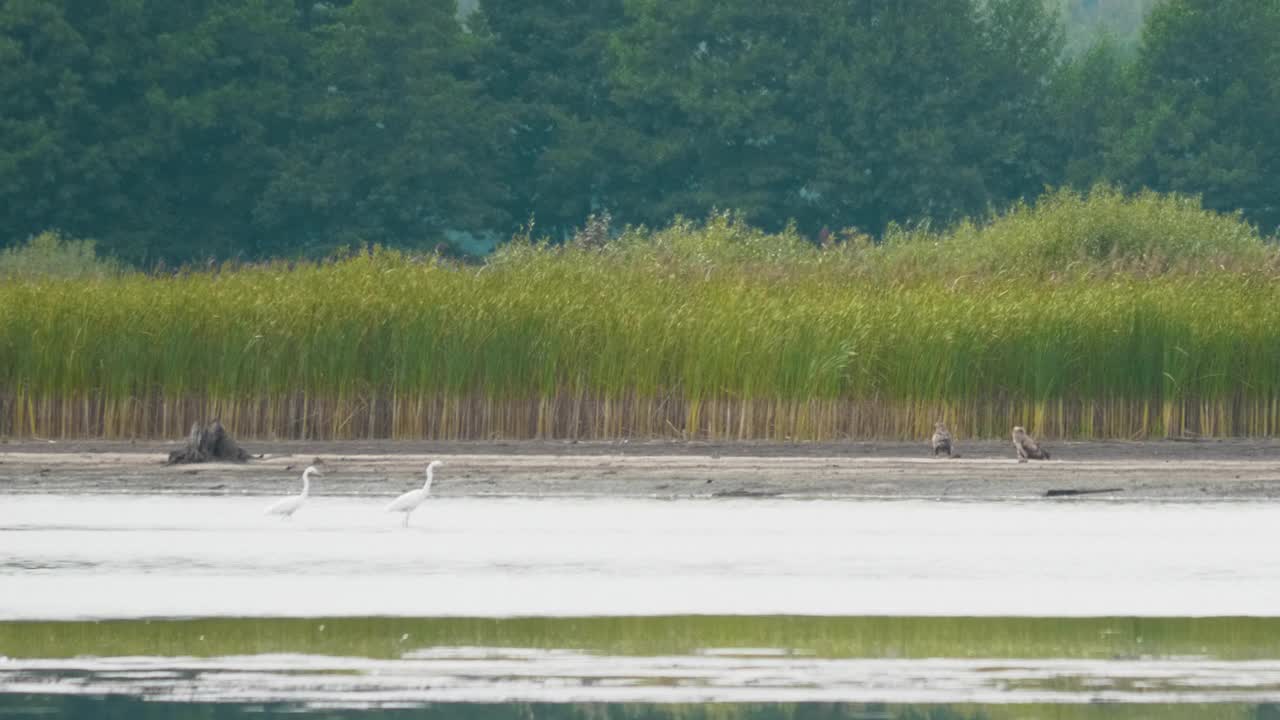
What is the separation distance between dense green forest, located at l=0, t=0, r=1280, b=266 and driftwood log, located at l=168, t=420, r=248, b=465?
35.4 metres

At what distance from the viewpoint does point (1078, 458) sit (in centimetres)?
2362

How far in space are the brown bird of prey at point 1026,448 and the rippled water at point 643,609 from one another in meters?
2.65

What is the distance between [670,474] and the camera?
21938 mm

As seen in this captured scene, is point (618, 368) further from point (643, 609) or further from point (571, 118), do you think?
point (571, 118)

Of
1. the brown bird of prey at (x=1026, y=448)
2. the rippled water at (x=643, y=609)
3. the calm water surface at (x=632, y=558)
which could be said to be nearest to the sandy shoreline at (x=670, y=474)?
the brown bird of prey at (x=1026, y=448)

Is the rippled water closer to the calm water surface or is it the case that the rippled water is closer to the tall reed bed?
the calm water surface

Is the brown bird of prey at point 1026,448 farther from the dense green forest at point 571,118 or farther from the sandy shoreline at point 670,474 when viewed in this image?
the dense green forest at point 571,118

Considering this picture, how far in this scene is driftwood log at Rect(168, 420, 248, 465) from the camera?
2247cm

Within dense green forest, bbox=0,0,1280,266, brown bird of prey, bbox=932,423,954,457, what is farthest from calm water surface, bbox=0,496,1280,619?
dense green forest, bbox=0,0,1280,266

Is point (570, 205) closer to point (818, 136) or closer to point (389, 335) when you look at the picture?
point (818, 136)

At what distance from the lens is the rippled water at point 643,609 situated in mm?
11258

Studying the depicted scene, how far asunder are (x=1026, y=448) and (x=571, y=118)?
43.7 metres

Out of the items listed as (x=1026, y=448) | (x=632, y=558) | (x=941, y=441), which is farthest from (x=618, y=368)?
(x=632, y=558)

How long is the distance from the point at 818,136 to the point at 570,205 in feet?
23.6
